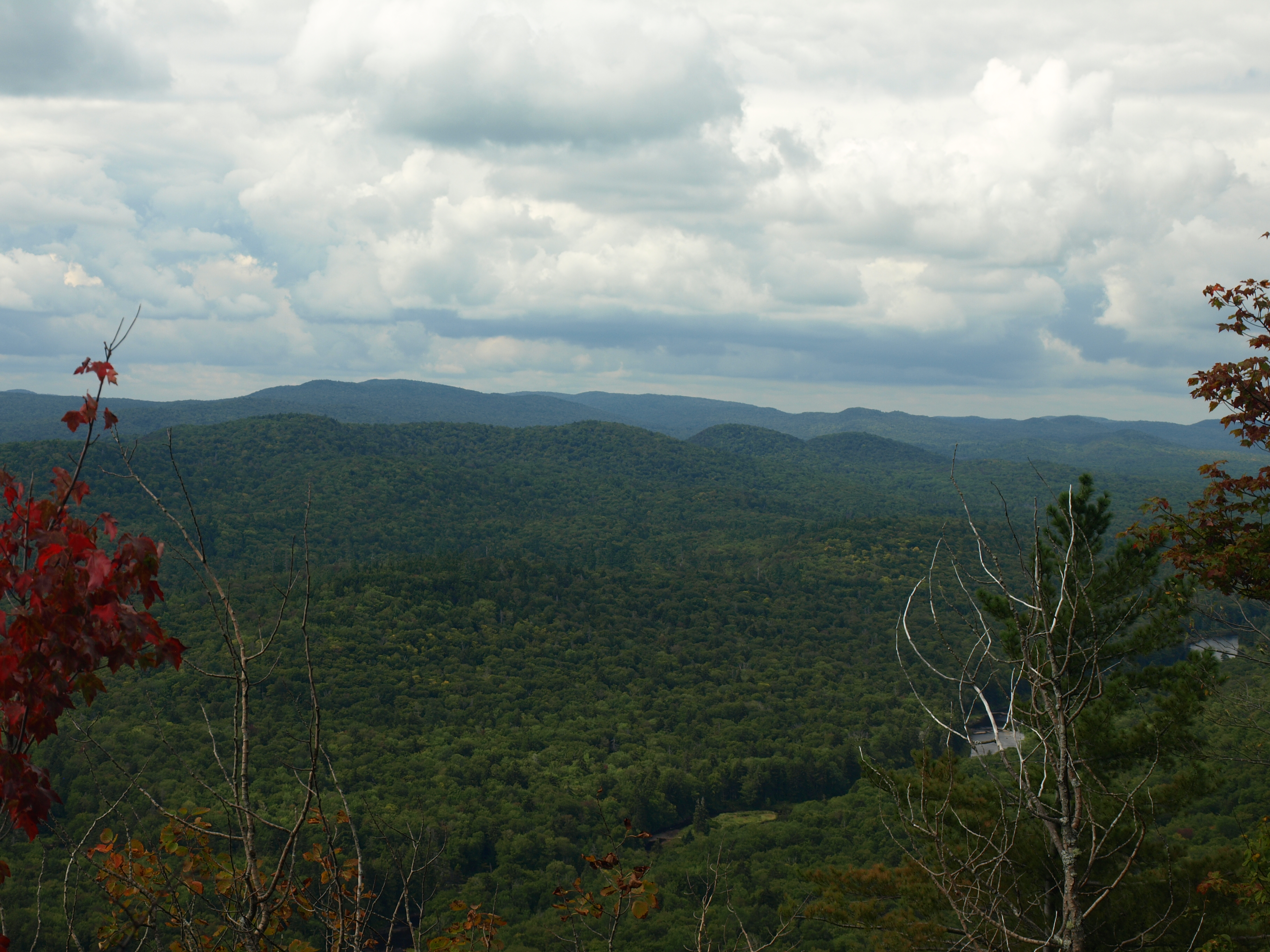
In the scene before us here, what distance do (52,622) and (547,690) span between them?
90892mm

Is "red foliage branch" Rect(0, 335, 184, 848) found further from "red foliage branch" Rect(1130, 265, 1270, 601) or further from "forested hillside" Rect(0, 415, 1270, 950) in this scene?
"red foliage branch" Rect(1130, 265, 1270, 601)

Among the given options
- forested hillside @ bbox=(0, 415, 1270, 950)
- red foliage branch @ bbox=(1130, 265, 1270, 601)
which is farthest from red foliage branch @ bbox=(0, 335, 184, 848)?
red foliage branch @ bbox=(1130, 265, 1270, 601)

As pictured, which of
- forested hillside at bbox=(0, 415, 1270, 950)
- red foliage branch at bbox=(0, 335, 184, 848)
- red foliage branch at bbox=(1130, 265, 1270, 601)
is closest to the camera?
red foliage branch at bbox=(0, 335, 184, 848)

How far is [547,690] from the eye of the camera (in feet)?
301

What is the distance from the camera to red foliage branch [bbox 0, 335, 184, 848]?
3814 mm

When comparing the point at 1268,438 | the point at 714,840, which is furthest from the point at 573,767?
the point at 1268,438

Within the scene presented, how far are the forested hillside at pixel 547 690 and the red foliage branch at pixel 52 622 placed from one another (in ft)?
5.49

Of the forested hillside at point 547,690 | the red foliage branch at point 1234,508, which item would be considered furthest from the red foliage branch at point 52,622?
the red foliage branch at point 1234,508

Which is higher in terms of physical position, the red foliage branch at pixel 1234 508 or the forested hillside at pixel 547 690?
the red foliage branch at pixel 1234 508

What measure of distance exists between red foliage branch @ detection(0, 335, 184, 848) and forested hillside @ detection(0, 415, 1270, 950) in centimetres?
167

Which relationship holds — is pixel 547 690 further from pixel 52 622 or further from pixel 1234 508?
pixel 52 622

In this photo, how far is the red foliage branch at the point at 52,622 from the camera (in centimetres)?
381

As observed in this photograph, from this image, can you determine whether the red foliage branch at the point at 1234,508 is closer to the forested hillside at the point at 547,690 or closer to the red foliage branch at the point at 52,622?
the forested hillside at the point at 547,690

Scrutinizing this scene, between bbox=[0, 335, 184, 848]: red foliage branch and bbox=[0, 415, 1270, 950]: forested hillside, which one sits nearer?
bbox=[0, 335, 184, 848]: red foliage branch
